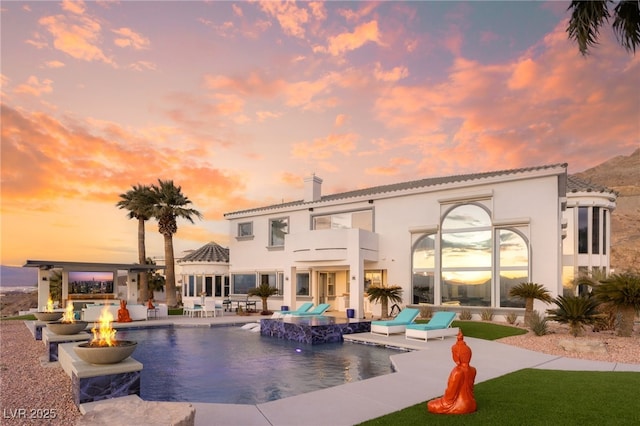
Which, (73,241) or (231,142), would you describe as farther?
(73,241)

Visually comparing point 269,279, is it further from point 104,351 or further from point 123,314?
point 104,351

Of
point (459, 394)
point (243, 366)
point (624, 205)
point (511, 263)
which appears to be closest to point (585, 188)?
point (511, 263)

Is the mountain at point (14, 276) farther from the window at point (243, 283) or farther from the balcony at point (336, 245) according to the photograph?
the balcony at point (336, 245)

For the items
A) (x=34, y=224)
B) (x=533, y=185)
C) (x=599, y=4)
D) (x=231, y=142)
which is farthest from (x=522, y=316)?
(x=34, y=224)

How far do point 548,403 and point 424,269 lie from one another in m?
16.0

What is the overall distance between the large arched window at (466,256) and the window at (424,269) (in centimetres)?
57

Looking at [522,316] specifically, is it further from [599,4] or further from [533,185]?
[599,4]

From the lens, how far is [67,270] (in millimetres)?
27516

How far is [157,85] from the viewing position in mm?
19906

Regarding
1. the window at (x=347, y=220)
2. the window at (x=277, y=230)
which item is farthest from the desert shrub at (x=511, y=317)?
the window at (x=277, y=230)

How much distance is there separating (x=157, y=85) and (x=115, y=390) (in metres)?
16.0

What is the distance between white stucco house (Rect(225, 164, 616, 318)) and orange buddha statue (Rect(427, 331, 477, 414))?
1466 cm

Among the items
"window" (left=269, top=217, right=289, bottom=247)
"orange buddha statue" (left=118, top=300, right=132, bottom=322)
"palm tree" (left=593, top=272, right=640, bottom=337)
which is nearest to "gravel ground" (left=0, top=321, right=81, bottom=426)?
"orange buddha statue" (left=118, top=300, right=132, bottom=322)

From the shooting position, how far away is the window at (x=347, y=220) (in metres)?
26.1
